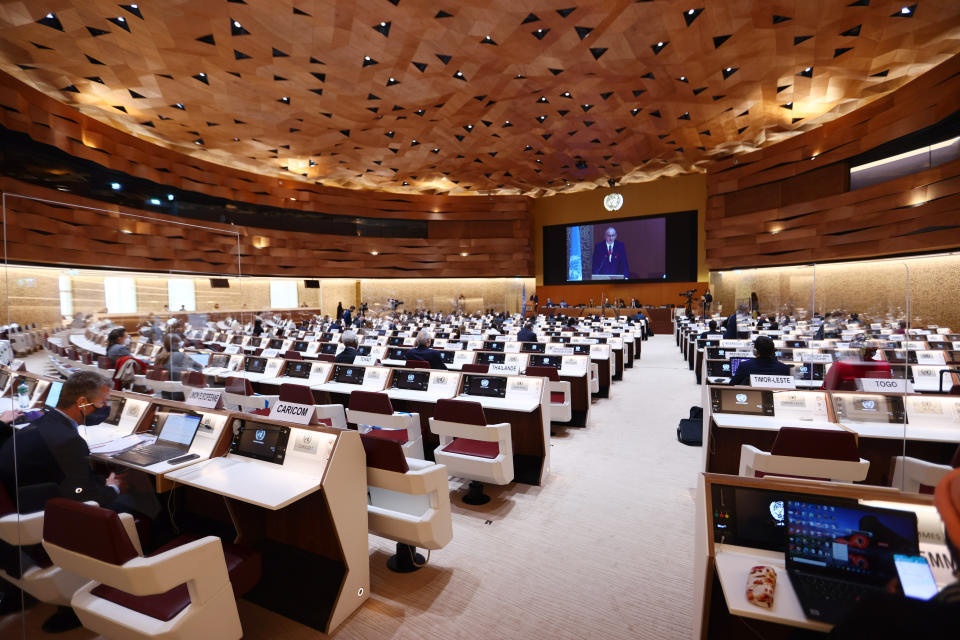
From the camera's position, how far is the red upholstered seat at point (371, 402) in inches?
159

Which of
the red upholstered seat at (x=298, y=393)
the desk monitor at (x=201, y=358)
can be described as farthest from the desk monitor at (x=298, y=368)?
the red upholstered seat at (x=298, y=393)

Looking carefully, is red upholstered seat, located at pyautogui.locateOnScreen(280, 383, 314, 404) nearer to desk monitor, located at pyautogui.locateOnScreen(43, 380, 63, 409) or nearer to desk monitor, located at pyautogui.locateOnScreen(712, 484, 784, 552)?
desk monitor, located at pyautogui.locateOnScreen(43, 380, 63, 409)

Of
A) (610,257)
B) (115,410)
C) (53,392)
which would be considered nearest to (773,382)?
(115,410)

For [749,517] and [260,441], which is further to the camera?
[260,441]

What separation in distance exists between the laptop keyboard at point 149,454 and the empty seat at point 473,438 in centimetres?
182

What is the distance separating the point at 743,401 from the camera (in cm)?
379

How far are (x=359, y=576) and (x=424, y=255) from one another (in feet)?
78.4

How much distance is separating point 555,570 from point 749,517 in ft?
5.12

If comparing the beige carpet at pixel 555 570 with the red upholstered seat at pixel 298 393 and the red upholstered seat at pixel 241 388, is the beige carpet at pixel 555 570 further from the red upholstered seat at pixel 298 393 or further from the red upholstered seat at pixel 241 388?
the red upholstered seat at pixel 241 388

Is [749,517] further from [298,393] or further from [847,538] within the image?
[298,393]

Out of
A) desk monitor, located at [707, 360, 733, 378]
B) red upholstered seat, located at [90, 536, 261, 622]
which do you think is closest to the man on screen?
desk monitor, located at [707, 360, 733, 378]

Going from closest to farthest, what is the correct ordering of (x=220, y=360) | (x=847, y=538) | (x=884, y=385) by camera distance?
(x=847, y=538), (x=884, y=385), (x=220, y=360)

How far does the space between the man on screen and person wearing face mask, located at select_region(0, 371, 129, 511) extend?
24361 millimetres

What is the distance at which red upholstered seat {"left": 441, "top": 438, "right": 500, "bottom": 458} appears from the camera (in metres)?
3.81
